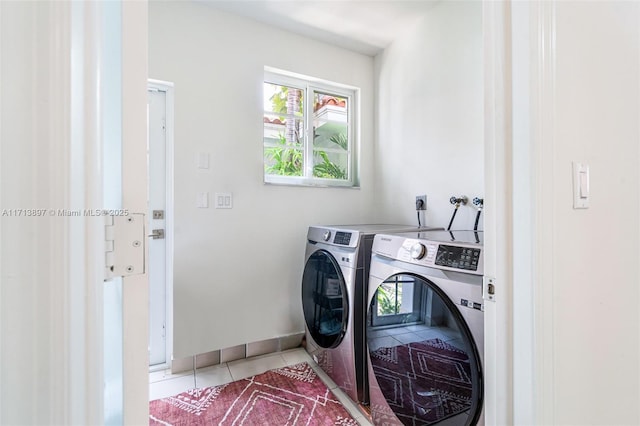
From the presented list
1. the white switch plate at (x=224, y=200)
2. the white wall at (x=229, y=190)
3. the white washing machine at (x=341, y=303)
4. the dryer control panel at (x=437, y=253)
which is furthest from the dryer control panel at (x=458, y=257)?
the white switch plate at (x=224, y=200)

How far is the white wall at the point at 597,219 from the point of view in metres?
0.66

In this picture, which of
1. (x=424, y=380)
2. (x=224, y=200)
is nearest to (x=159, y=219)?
(x=224, y=200)

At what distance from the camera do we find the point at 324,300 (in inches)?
68.9

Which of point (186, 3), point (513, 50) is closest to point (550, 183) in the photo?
point (513, 50)

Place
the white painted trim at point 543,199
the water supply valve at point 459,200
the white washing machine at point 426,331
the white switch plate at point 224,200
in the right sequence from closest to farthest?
the white painted trim at point 543,199 → the white washing machine at point 426,331 → the water supply valve at point 459,200 → the white switch plate at point 224,200

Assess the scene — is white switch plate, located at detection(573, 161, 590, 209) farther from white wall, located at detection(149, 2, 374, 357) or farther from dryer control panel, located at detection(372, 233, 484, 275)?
white wall, located at detection(149, 2, 374, 357)

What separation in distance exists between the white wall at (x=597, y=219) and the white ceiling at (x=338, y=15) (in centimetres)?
133

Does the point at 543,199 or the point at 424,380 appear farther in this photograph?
the point at 424,380

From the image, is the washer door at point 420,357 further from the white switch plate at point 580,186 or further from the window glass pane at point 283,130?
the window glass pane at point 283,130

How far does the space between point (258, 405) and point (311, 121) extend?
1923mm

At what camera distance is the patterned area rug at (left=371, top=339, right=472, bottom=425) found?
0.92 meters

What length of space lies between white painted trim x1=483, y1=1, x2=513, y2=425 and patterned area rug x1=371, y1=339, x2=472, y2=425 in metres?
0.23

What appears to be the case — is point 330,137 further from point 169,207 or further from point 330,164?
point 169,207

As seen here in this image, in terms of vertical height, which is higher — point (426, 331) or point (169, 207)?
point (169, 207)
